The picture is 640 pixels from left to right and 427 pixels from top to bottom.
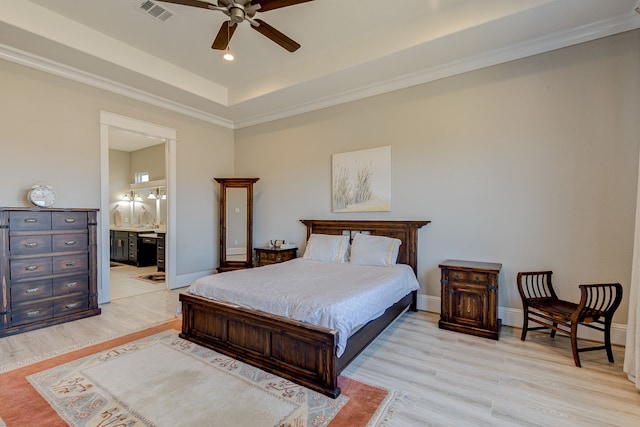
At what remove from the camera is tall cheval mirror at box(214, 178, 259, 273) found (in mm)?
5680

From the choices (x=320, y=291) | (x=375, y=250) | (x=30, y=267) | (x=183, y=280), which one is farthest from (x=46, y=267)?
(x=375, y=250)

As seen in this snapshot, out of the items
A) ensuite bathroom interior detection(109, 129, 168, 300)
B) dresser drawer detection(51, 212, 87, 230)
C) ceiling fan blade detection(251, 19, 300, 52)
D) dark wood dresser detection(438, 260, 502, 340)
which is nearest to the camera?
ceiling fan blade detection(251, 19, 300, 52)

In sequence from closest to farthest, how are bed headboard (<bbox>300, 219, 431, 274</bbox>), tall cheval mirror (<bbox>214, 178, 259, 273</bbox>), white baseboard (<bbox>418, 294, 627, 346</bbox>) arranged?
white baseboard (<bbox>418, 294, 627, 346</bbox>)
bed headboard (<bbox>300, 219, 431, 274</bbox>)
tall cheval mirror (<bbox>214, 178, 259, 273</bbox>)

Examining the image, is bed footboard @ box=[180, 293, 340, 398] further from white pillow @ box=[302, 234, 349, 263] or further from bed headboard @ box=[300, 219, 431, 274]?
bed headboard @ box=[300, 219, 431, 274]

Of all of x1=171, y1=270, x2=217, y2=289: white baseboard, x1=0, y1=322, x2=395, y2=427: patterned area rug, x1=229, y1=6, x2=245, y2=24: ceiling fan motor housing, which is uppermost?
x1=229, y1=6, x2=245, y2=24: ceiling fan motor housing

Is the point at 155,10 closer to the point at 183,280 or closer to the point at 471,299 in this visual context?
the point at 183,280

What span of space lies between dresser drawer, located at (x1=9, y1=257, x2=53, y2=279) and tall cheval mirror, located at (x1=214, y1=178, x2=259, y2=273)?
256 centimetres

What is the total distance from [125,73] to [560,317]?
5.74 metres

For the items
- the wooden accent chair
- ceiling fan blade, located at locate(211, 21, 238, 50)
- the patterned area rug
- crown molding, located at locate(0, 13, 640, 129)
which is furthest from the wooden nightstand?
the wooden accent chair

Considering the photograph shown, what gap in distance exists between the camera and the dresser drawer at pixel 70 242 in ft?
11.6

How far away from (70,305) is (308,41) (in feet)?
14.5

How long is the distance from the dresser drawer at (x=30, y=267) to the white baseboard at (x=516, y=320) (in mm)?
4597

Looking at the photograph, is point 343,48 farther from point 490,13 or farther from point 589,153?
point 589,153

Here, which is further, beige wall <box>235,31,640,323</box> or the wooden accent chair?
beige wall <box>235,31,640,323</box>
